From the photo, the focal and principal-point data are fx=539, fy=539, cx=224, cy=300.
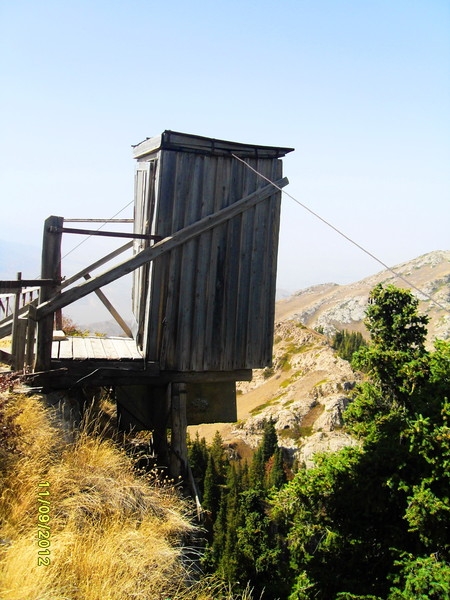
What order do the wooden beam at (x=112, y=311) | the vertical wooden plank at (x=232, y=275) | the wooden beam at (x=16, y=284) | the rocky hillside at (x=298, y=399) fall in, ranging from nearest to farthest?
the wooden beam at (x=16, y=284), the vertical wooden plank at (x=232, y=275), the wooden beam at (x=112, y=311), the rocky hillside at (x=298, y=399)

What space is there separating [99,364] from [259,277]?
113 inches

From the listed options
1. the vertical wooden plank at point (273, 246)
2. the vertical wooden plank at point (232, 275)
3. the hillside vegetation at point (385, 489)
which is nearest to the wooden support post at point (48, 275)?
the vertical wooden plank at point (232, 275)

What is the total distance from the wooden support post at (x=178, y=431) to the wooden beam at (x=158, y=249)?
2.02 meters

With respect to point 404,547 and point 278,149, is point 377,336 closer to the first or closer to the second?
point 404,547

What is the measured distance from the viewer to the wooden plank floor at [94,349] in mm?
8125

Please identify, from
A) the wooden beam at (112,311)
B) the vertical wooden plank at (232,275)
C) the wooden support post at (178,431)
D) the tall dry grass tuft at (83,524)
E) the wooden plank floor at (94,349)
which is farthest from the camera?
the wooden beam at (112,311)

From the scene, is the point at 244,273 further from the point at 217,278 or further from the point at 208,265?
the point at 208,265

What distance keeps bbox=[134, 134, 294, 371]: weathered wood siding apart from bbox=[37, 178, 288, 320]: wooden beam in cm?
13

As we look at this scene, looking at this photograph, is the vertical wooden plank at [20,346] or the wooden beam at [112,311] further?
the wooden beam at [112,311]

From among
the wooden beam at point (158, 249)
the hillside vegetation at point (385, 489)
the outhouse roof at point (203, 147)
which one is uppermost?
the outhouse roof at point (203, 147)

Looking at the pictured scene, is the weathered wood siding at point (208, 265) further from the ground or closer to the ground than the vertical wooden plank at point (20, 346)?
further from the ground

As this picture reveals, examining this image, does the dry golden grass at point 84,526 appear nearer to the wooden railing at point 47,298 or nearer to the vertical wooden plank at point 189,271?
the wooden railing at point 47,298

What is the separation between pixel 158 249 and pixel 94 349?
217 cm
